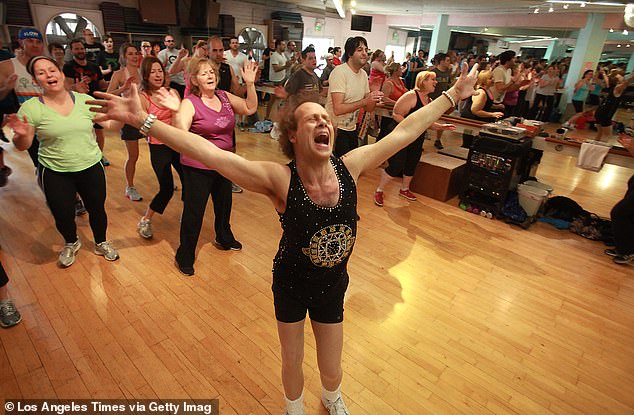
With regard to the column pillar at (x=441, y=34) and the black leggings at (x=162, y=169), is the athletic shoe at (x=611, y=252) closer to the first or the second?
the black leggings at (x=162, y=169)

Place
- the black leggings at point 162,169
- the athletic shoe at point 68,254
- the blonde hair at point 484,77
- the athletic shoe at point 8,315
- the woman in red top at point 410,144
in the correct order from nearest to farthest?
the athletic shoe at point 8,315
the athletic shoe at point 68,254
the black leggings at point 162,169
the woman in red top at point 410,144
the blonde hair at point 484,77

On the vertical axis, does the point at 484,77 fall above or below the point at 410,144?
above

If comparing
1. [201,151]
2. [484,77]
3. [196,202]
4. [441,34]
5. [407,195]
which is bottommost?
[407,195]

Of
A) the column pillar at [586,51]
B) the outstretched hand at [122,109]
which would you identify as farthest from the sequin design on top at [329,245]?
the column pillar at [586,51]

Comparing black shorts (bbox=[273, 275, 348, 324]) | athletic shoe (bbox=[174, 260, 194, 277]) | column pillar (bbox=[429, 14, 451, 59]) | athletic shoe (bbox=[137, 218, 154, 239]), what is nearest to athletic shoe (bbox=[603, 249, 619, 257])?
black shorts (bbox=[273, 275, 348, 324])

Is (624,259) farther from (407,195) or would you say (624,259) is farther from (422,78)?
(422,78)

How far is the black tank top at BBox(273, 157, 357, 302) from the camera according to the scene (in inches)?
50.9

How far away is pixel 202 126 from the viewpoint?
252cm

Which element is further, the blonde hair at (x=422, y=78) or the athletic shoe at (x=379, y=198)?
the athletic shoe at (x=379, y=198)

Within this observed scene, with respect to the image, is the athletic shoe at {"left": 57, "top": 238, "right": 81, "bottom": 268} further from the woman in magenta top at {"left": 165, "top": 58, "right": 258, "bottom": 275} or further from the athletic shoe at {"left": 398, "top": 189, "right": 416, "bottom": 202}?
the athletic shoe at {"left": 398, "top": 189, "right": 416, "bottom": 202}

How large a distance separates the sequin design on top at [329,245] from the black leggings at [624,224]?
10.7ft

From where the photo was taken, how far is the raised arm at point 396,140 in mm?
1534

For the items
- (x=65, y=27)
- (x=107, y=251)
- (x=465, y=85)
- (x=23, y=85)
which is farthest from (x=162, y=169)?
(x=65, y=27)

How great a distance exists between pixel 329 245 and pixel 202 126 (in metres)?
1.60
